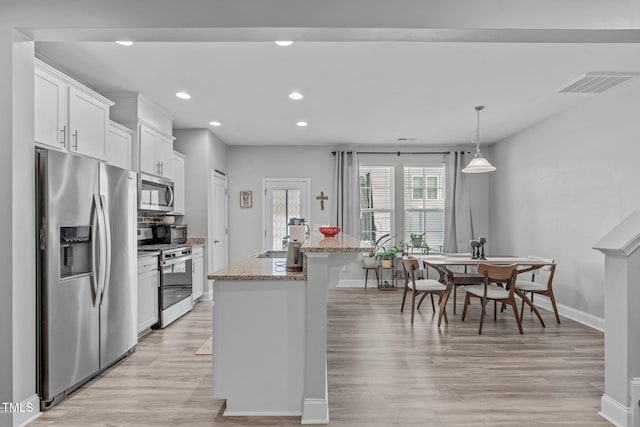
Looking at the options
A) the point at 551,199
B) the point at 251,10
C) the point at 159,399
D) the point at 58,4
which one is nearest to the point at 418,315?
the point at 551,199

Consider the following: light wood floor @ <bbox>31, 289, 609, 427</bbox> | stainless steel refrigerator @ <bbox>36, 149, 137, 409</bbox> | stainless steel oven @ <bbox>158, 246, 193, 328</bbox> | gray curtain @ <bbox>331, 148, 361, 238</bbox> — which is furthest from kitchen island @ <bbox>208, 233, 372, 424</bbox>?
gray curtain @ <bbox>331, 148, 361, 238</bbox>

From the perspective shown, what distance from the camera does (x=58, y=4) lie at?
2127 millimetres

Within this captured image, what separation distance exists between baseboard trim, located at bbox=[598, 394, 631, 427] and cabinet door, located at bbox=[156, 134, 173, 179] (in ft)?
15.7

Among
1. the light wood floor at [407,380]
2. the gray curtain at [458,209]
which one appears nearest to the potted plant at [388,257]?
the gray curtain at [458,209]

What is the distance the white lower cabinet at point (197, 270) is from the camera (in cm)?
528

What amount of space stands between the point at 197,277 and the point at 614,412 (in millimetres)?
4756

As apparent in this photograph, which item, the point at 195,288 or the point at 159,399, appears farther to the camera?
the point at 195,288

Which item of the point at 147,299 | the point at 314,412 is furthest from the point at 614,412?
the point at 147,299

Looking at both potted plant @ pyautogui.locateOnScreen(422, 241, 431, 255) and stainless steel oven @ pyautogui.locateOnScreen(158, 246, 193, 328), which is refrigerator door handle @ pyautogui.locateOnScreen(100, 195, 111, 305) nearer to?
stainless steel oven @ pyautogui.locateOnScreen(158, 246, 193, 328)

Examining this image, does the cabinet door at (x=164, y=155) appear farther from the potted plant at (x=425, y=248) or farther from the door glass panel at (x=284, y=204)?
the potted plant at (x=425, y=248)

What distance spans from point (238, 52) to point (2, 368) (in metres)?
2.70

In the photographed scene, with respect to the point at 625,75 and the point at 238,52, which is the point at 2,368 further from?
the point at 625,75

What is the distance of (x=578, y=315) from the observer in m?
4.59

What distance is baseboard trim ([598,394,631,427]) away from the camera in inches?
88.7
